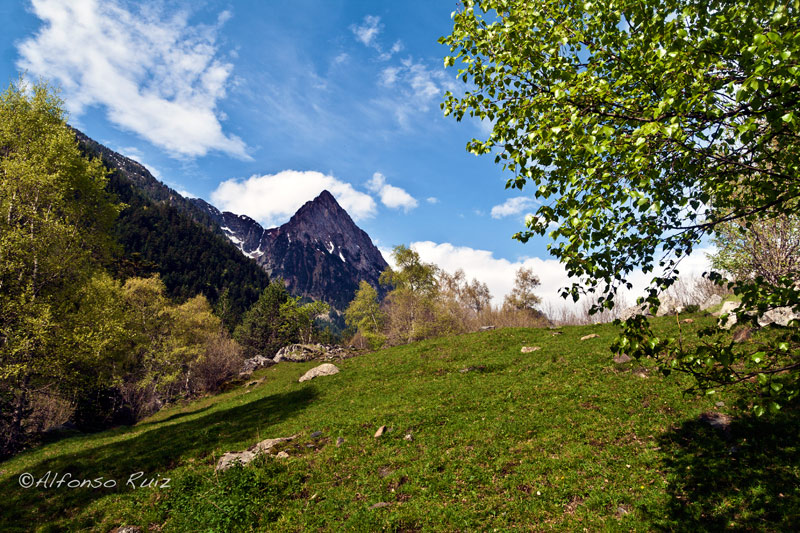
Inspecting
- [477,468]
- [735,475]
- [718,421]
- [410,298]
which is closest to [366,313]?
[410,298]

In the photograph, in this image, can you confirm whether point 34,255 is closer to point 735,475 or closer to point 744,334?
point 735,475

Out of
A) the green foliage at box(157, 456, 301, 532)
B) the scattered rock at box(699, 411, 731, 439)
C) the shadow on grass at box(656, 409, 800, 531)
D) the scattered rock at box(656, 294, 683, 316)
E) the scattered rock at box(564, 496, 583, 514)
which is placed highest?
the scattered rock at box(656, 294, 683, 316)

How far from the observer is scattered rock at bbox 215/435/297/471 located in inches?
544

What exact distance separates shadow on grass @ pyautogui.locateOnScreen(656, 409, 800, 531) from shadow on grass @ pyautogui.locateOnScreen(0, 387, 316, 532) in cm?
1681

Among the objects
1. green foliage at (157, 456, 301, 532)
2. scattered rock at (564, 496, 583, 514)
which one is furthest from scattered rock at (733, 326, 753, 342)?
green foliage at (157, 456, 301, 532)

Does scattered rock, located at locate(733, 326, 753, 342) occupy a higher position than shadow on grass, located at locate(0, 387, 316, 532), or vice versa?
scattered rock, located at locate(733, 326, 753, 342)

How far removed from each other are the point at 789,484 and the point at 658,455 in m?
2.70

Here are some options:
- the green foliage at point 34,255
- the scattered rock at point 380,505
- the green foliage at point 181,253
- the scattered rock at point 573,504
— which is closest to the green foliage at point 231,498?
the scattered rock at point 380,505

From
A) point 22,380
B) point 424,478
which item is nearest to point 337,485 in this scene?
point 424,478

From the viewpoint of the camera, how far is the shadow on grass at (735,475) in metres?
7.84

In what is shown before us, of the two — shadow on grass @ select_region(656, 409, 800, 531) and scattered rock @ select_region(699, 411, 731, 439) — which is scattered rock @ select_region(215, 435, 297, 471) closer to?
shadow on grass @ select_region(656, 409, 800, 531)

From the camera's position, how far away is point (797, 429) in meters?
10.2

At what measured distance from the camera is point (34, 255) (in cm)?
2186

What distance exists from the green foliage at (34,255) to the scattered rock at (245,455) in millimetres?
14615
